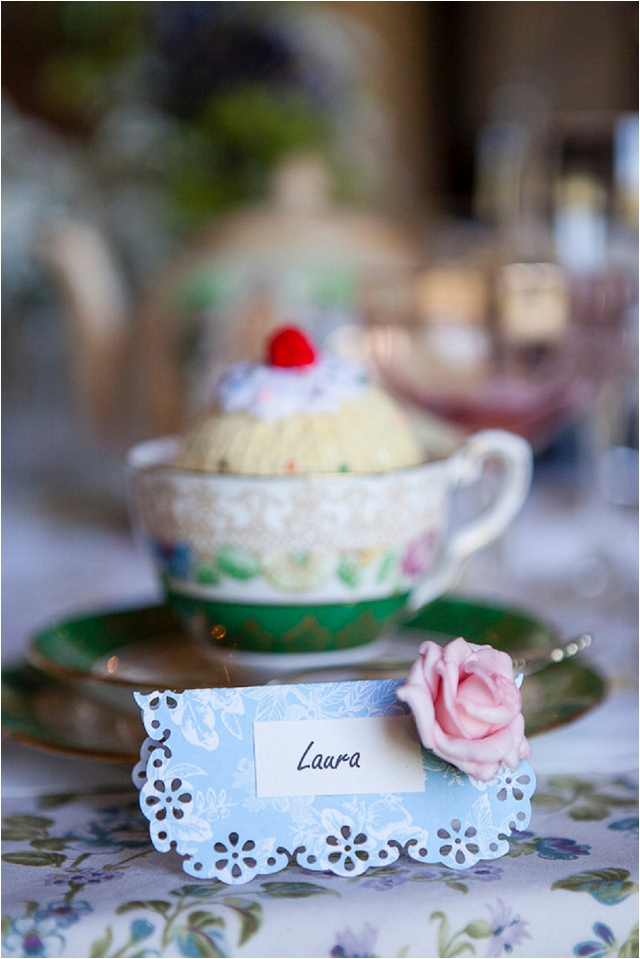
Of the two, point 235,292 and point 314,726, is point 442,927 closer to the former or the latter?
point 314,726

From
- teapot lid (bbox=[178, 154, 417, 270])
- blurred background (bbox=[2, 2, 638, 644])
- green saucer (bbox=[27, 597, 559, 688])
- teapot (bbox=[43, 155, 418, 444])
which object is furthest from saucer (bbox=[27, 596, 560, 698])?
teapot lid (bbox=[178, 154, 417, 270])

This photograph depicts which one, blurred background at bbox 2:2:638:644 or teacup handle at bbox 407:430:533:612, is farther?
blurred background at bbox 2:2:638:644

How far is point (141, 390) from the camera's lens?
1.03 meters

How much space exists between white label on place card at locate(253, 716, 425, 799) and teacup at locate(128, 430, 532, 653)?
13cm

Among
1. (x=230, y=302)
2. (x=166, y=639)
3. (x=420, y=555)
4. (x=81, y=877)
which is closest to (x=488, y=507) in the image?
(x=420, y=555)

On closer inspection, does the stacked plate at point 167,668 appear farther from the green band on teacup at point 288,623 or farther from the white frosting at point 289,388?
the white frosting at point 289,388

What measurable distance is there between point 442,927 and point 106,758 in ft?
0.45

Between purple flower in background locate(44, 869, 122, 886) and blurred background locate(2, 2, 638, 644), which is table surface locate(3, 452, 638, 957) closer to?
purple flower in background locate(44, 869, 122, 886)

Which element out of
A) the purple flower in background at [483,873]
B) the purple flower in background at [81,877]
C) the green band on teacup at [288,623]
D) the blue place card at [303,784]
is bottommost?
the purple flower in background at [81,877]

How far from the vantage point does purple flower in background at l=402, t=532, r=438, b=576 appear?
50 cm

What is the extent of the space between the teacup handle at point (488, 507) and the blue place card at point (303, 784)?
19 cm

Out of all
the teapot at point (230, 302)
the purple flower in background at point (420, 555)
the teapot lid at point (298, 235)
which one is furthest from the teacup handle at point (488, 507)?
the teapot lid at point (298, 235)

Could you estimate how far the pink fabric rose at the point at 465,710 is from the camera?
1.07 feet

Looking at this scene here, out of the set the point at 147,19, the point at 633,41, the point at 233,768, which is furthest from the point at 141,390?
the point at 633,41
